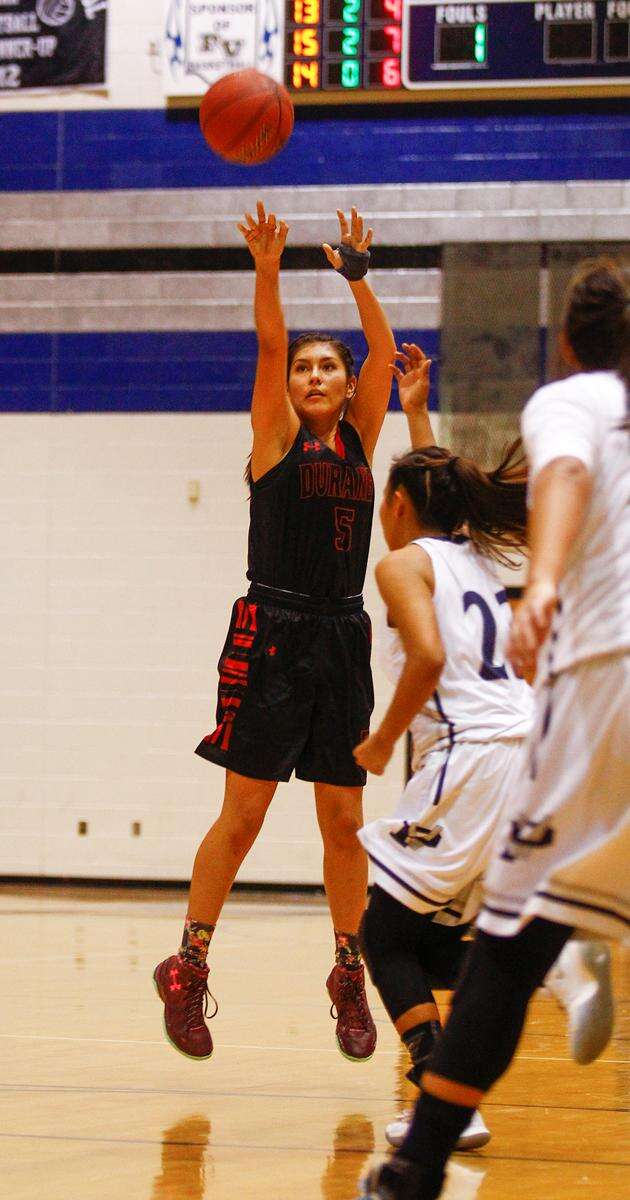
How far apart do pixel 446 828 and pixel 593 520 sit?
3.54ft

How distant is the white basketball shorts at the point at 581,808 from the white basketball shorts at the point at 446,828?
908 millimetres

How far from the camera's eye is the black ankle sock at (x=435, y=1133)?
207 cm

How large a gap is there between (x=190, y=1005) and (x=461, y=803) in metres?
1.01

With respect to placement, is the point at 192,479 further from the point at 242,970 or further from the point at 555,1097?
the point at 555,1097

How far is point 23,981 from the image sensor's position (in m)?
5.30

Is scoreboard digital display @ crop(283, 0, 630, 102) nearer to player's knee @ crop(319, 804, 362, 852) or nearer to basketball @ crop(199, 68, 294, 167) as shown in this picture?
basketball @ crop(199, 68, 294, 167)

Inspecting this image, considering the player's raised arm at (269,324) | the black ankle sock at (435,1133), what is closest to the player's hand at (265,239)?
the player's raised arm at (269,324)

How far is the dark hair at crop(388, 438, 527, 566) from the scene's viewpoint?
3.11 meters

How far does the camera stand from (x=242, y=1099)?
3582 millimetres

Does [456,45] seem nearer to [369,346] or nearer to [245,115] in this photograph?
[245,115]

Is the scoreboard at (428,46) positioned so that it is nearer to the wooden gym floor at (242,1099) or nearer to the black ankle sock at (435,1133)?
the wooden gym floor at (242,1099)

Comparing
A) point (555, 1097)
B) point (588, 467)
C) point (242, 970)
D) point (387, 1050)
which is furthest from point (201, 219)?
point (588, 467)

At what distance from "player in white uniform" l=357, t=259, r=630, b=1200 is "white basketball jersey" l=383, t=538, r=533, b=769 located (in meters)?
0.88

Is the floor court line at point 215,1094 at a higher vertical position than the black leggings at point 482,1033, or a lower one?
lower
